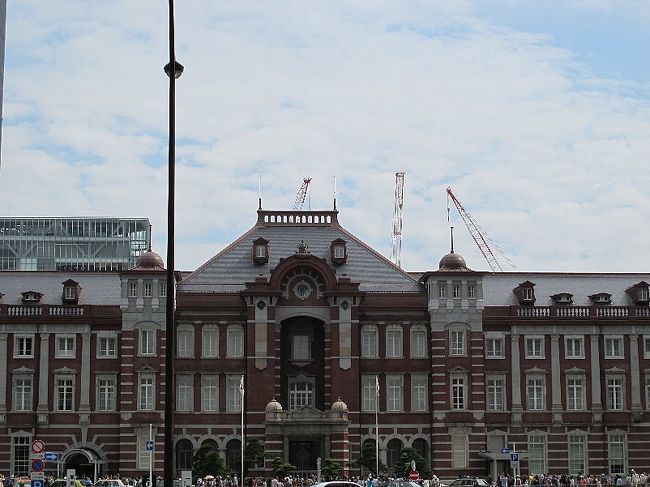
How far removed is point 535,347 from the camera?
8431cm

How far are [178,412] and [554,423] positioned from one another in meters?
24.6

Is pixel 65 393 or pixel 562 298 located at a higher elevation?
pixel 562 298

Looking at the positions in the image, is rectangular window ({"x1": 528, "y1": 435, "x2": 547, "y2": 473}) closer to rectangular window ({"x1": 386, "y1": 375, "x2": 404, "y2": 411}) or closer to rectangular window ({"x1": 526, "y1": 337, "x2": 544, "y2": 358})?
rectangular window ({"x1": 526, "y1": 337, "x2": 544, "y2": 358})

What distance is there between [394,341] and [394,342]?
9 cm

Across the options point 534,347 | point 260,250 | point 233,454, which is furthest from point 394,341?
point 233,454

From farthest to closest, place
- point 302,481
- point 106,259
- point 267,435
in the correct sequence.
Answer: point 106,259 → point 267,435 → point 302,481

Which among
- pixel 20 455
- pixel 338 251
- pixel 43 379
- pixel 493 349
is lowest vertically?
pixel 20 455

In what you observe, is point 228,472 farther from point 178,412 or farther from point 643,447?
point 643,447

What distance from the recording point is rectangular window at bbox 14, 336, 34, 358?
8219 centimetres

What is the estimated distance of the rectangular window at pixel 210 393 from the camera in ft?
268

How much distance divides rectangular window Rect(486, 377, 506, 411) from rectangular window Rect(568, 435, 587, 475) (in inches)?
201

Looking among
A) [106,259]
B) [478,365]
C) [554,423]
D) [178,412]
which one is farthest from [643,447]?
[106,259]

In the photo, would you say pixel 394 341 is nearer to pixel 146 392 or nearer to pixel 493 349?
pixel 493 349

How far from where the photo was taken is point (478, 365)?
82375 millimetres
